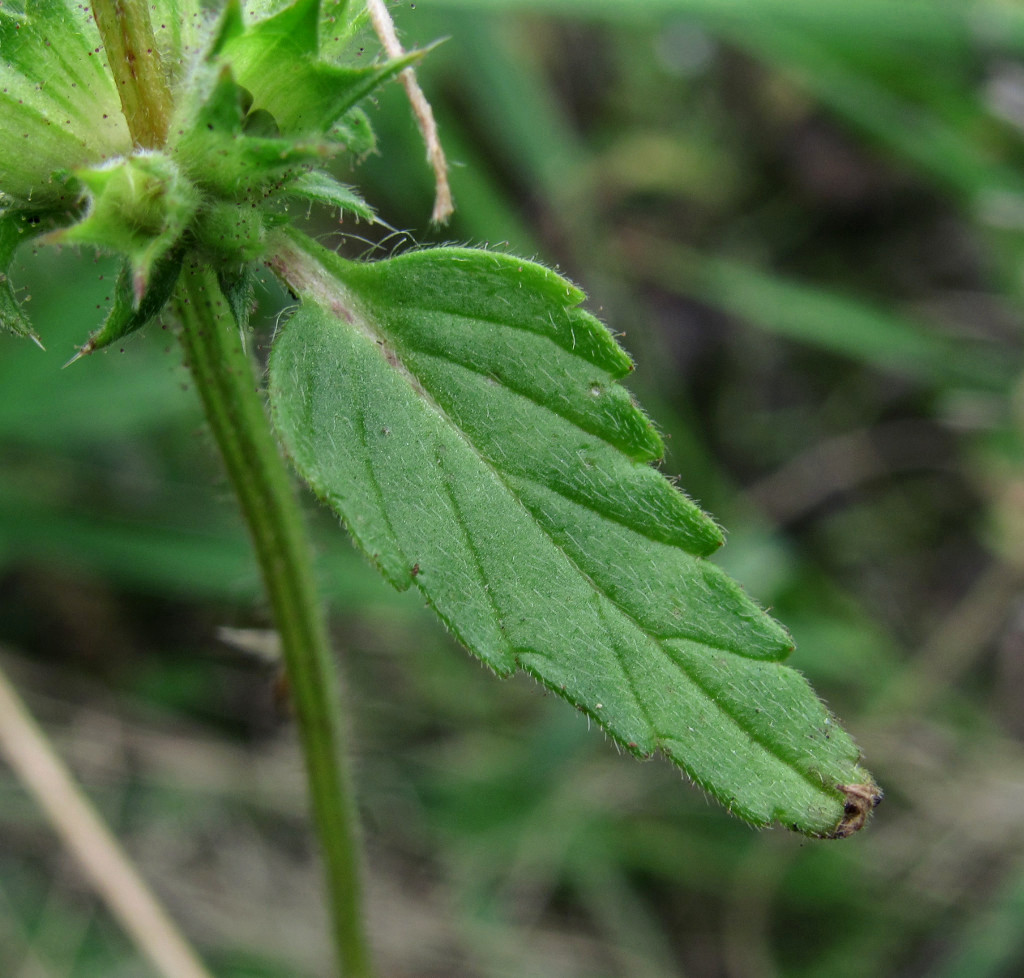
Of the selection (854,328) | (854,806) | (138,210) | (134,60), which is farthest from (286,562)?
(854,328)

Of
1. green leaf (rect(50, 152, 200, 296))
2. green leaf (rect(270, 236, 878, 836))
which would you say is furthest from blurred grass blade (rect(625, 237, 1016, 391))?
green leaf (rect(50, 152, 200, 296))

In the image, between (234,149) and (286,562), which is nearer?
(234,149)

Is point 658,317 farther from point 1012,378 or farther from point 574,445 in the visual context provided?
point 574,445

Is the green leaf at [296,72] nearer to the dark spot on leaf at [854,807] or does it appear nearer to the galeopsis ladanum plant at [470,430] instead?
the galeopsis ladanum plant at [470,430]

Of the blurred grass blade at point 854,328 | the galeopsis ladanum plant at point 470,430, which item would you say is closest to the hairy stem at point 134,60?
the galeopsis ladanum plant at point 470,430

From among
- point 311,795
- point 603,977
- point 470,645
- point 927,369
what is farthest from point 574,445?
point 927,369

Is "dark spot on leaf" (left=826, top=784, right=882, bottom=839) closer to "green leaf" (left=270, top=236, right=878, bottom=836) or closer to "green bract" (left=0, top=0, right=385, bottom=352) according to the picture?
"green leaf" (left=270, top=236, right=878, bottom=836)

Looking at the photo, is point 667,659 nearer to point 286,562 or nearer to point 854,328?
point 286,562
